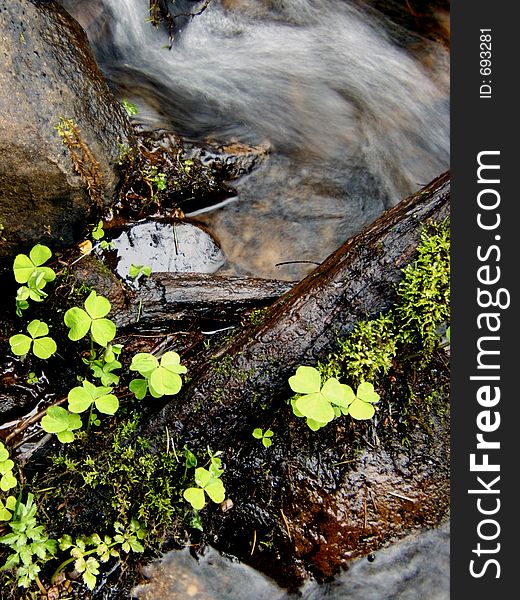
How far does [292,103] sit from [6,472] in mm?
3964

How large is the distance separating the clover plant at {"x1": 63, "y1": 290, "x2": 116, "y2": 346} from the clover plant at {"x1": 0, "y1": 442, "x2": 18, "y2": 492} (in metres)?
0.62

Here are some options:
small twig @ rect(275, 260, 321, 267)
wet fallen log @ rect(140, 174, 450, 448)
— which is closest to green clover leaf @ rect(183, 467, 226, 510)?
wet fallen log @ rect(140, 174, 450, 448)

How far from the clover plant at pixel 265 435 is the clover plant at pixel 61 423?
0.84 m

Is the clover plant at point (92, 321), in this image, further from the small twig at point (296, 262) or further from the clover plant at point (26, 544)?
the small twig at point (296, 262)

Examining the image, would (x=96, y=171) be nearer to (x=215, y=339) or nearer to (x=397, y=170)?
(x=215, y=339)

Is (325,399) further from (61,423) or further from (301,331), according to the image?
(61,423)

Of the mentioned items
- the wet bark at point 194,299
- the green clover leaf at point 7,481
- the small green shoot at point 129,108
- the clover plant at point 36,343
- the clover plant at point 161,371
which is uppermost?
the small green shoot at point 129,108

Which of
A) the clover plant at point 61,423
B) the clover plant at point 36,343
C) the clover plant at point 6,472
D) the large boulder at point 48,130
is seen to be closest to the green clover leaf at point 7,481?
the clover plant at point 6,472

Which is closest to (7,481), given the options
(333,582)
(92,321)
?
(92,321)

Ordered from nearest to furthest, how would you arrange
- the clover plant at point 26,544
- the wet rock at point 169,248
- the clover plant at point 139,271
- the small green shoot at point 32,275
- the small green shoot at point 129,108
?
1. the clover plant at point 26,544
2. the small green shoot at point 32,275
3. the clover plant at point 139,271
4. the wet rock at point 169,248
5. the small green shoot at point 129,108

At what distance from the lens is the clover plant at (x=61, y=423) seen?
2703mm

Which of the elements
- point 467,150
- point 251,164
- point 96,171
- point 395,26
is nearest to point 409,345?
point 467,150

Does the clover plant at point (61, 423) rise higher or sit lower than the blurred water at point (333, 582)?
higher

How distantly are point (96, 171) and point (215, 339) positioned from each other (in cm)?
133
